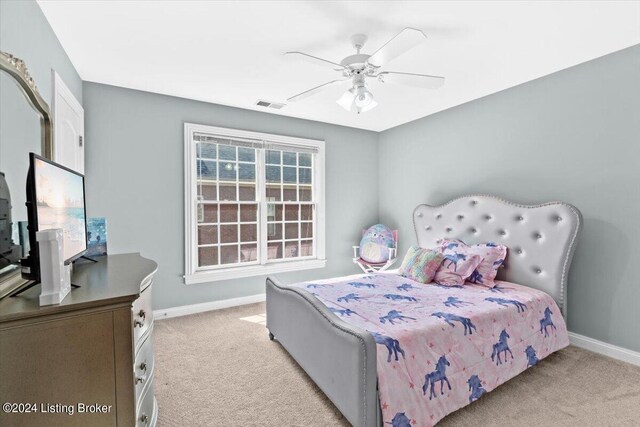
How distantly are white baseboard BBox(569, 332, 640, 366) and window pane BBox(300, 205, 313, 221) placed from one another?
10.3ft

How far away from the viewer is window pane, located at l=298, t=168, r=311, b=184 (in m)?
4.31

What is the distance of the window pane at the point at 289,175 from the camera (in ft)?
13.7

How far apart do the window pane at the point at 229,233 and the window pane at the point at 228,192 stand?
13.9 inches

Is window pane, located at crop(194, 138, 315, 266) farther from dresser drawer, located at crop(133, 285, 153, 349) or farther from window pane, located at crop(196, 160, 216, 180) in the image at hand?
dresser drawer, located at crop(133, 285, 153, 349)

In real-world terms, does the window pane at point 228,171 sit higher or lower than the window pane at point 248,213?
higher

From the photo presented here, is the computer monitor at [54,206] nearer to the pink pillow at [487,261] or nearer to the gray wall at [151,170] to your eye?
the gray wall at [151,170]

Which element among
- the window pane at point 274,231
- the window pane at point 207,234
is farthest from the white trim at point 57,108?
the window pane at point 274,231

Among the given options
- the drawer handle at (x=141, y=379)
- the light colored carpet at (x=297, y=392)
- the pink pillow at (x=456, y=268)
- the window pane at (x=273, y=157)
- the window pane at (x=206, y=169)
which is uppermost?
the window pane at (x=273, y=157)

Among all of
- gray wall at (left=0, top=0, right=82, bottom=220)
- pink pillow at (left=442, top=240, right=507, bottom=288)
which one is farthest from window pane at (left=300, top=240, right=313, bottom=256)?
gray wall at (left=0, top=0, right=82, bottom=220)

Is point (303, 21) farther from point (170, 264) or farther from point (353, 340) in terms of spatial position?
point (170, 264)

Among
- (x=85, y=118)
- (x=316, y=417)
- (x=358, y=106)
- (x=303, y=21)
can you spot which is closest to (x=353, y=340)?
(x=316, y=417)

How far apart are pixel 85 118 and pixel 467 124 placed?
4.11 metres

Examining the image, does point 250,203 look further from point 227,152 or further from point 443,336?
point 443,336

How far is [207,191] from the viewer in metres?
3.64
